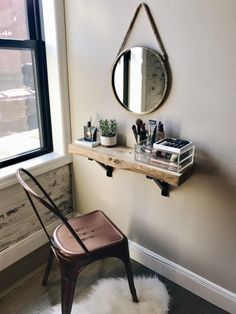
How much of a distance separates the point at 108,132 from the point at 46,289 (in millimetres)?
1040

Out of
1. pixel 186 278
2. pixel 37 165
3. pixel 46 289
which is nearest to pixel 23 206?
pixel 37 165

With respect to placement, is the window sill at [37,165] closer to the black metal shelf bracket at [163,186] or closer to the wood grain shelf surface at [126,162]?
the wood grain shelf surface at [126,162]

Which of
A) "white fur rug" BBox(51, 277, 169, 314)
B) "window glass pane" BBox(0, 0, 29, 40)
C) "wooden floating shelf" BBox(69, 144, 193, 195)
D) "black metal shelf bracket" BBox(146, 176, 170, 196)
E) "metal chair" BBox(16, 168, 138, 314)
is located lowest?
"white fur rug" BBox(51, 277, 169, 314)

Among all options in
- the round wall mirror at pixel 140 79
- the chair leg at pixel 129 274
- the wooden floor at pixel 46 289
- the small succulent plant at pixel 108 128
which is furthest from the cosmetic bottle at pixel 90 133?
the wooden floor at pixel 46 289

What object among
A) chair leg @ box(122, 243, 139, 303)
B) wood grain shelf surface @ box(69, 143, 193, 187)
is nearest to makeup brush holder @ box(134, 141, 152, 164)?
wood grain shelf surface @ box(69, 143, 193, 187)

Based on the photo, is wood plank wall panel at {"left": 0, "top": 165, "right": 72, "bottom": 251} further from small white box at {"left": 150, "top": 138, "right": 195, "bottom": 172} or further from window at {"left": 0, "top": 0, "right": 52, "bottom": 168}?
small white box at {"left": 150, "top": 138, "right": 195, "bottom": 172}

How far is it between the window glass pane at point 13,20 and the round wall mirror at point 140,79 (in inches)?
26.5

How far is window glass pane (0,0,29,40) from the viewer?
1619 millimetres

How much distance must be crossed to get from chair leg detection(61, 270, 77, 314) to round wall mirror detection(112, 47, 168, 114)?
3.15 ft

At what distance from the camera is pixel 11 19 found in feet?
5.44

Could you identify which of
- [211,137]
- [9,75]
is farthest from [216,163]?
[9,75]

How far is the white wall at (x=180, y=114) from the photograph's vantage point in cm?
127

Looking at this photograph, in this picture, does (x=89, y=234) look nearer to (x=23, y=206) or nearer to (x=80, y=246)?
(x=80, y=246)

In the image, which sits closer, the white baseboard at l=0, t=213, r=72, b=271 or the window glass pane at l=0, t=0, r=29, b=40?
the window glass pane at l=0, t=0, r=29, b=40
